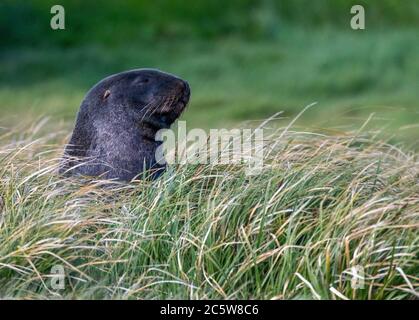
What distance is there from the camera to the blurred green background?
20.7 meters

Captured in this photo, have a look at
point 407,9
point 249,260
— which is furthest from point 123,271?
point 407,9

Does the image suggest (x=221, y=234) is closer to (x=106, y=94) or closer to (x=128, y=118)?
(x=128, y=118)

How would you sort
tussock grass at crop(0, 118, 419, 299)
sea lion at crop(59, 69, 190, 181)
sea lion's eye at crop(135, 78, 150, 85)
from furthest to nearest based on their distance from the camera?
1. sea lion's eye at crop(135, 78, 150, 85)
2. sea lion at crop(59, 69, 190, 181)
3. tussock grass at crop(0, 118, 419, 299)

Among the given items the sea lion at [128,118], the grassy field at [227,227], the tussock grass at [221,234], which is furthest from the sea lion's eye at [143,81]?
the tussock grass at [221,234]

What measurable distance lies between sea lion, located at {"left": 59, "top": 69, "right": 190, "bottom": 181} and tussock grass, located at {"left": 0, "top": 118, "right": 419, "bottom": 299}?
26.3 inches

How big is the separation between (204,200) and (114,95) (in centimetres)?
141

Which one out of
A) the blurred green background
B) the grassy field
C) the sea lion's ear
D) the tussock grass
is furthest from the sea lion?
the blurred green background

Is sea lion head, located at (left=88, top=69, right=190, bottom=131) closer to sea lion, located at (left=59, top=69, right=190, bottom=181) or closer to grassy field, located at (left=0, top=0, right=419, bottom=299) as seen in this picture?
sea lion, located at (left=59, top=69, right=190, bottom=181)

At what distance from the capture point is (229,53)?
23.6m

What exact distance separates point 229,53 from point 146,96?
14.7 m

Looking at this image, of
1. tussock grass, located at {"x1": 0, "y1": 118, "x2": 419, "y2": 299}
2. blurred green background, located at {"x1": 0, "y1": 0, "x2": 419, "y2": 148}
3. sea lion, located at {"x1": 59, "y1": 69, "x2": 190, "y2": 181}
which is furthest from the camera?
blurred green background, located at {"x1": 0, "y1": 0, "x2": 419, "y2": 148}

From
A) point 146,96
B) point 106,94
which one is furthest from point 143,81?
point 106,94

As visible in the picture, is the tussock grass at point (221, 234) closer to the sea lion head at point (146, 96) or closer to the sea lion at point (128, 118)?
the sea lion at point (128, 118)

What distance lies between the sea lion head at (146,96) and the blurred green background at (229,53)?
374 inches
